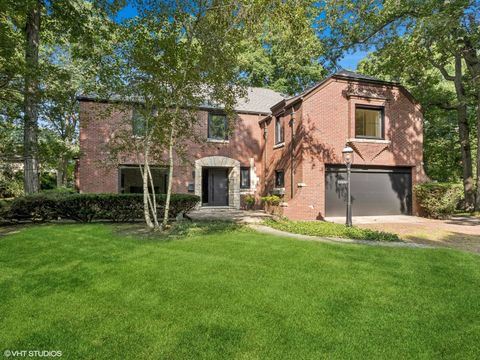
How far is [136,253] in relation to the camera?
6.70m

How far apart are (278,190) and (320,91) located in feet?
18.6

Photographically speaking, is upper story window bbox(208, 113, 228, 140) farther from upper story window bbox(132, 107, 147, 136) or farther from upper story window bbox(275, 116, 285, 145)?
upper story window bbox(132, 107, 147, 136)

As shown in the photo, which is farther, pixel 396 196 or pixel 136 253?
pixel 396 196

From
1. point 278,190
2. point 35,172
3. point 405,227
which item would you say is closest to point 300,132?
point 278,190

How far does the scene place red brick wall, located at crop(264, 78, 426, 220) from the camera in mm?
14062

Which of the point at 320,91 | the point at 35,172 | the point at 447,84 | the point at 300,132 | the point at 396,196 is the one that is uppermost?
the point at 447,84

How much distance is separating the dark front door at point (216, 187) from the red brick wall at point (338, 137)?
522cm

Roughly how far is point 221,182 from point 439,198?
40.1 feet

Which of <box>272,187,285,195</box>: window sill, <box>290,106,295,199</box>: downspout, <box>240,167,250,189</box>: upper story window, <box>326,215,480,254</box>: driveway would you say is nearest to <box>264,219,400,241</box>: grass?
<box>326,215,480,254</box>: driveway

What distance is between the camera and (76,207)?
11.3 meters

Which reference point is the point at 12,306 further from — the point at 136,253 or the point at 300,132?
the point at 300,132

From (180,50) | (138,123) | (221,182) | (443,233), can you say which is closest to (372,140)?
(443,233)

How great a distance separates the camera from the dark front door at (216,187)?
19.5 meters

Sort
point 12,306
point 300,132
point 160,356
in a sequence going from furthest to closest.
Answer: point 300,132 → point 12,306 → point 160,356
